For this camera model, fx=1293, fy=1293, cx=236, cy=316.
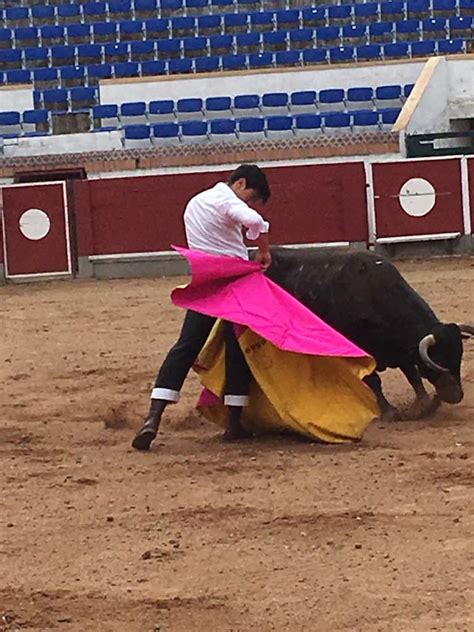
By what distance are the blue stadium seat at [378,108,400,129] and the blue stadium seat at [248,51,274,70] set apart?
240cm

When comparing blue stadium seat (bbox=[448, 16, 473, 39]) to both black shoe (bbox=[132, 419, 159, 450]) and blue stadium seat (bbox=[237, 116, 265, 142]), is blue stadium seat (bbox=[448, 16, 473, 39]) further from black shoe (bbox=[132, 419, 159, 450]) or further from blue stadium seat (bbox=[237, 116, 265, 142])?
black shoe (bbox=[132, 419, 159, 450])

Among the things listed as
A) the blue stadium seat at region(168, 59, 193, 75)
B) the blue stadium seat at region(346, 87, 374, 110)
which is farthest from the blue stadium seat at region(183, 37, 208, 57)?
the blue stadium seat at region(346, 87, 374, 110)

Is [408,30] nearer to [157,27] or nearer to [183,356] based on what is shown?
[157,27]

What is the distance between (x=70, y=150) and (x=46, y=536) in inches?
536

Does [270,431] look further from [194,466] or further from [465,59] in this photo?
[465,59]

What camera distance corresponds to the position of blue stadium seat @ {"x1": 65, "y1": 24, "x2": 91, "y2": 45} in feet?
66.7

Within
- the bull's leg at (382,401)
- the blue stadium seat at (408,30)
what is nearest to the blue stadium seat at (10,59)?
the blue stadium seat at (408,30)

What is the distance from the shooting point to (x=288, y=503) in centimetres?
417

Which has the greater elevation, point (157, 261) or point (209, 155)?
point (209, 155)

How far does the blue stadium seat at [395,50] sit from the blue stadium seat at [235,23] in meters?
2.34

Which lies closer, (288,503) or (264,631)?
(264,631)

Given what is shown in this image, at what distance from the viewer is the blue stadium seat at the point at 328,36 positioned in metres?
19.9

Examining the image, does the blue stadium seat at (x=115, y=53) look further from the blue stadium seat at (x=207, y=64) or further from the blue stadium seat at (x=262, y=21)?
the blue stadium seat at (x=262, y=21)

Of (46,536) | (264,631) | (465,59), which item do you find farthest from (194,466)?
(465,59)
